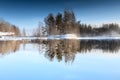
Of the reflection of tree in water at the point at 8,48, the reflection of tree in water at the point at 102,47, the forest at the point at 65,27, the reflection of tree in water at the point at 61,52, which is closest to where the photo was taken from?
the reflection of tree in water at the point at 61,52

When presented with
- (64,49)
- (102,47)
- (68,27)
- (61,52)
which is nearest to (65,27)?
(68,27)

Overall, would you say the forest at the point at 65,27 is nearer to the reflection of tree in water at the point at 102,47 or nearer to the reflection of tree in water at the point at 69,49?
the reflection of tree in water at the point at 102,47

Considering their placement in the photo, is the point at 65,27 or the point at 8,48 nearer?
the point at 8,48

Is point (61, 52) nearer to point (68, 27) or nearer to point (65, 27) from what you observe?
point (68, 27)

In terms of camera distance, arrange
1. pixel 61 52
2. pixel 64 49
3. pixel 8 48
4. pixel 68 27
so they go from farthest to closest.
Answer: pixel 68 27 → pixel 8 48 → pixel 64 49 → pixel 61 52

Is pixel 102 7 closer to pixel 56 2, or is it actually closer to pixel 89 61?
pixel 56 2

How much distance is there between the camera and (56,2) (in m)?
4.27

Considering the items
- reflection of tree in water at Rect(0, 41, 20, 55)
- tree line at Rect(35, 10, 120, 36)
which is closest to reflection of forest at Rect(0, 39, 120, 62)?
reflection of tree in water at Rect(0, 41, 20, 55)

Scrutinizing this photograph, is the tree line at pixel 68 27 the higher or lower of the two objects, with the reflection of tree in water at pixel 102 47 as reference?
higher

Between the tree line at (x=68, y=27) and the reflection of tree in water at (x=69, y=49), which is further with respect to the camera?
the tree line at (x=68, y=27)

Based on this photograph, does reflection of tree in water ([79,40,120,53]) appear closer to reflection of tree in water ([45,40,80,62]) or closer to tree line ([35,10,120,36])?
reflection of tree in water ([45,40,80,62])

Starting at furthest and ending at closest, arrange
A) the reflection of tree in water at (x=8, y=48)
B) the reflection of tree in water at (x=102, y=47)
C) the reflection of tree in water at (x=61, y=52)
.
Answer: the reflection of tree in water at (x=102, y=47) → the reflection of tree in water at (x=8, y=48) → the reflection of tree in water at (x=61, y=52)

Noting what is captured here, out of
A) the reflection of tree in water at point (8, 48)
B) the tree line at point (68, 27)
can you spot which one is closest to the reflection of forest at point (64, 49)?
the reflection of tree in water at point (8, 48)

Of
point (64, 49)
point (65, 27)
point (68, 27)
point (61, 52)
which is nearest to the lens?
point (61, 52)
